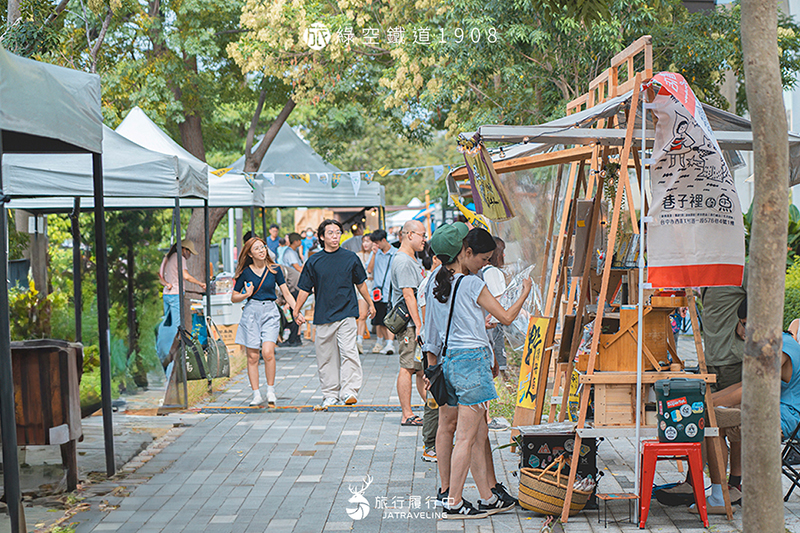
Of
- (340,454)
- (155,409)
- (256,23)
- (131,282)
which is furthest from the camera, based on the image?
(256,23)

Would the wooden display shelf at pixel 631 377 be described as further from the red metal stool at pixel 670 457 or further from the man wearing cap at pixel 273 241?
the man wearing cap at pixel 273 241

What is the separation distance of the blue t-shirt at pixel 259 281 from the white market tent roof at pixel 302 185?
763 cm

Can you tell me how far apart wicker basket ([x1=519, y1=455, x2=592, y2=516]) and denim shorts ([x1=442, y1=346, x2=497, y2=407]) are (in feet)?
1.91

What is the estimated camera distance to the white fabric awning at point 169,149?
8877mm

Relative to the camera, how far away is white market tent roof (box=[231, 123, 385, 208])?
17500 mm

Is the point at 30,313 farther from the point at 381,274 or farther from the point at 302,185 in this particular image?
the point at 302,185

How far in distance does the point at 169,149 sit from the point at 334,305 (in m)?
3.22

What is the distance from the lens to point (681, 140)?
16.8 ft

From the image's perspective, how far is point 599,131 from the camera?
5445 millimetres

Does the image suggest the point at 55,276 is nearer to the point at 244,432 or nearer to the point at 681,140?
the point at 244,432

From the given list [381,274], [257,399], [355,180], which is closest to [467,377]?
[257,399]

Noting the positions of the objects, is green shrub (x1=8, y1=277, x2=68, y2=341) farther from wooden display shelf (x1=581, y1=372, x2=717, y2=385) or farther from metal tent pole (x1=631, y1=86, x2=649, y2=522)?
metal tent pole (x1=631, y1=86, x2=649, y2=522)

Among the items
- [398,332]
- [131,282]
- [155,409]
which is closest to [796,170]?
[398,332]

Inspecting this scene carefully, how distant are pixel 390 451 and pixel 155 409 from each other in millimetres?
3356
